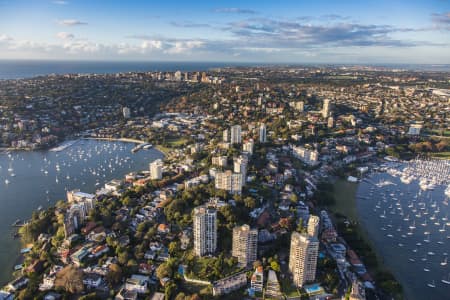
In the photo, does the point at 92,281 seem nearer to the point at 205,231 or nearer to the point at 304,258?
the point at 205,231

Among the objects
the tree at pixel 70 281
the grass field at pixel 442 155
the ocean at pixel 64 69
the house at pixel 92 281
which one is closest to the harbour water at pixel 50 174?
the tree at pixel 70 281

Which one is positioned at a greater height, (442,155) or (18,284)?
(442,155)

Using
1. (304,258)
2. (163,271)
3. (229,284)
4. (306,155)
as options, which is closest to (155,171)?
(163,271)

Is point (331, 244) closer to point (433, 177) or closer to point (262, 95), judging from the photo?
point (433, 177)

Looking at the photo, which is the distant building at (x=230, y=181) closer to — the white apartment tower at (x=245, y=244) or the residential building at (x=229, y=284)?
the white apartment tower at (x=245, y=244)

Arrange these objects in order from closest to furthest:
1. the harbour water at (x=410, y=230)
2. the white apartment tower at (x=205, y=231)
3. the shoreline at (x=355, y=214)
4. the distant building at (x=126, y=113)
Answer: the white apartment tower at (x=205, y=231) → the harbour water at (x=410, y=230) → the shoreline at (x=355, y=214) → the distant building at (x=126, y=113)

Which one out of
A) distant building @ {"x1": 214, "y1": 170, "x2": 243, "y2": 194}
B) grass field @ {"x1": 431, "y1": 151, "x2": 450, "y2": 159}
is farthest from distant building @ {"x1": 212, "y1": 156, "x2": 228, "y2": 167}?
grass field @ {"x1": 431, "y1": 151, "x2": 450, "y2": 159}

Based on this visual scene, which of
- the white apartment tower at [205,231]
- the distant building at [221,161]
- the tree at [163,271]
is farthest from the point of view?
the distant building at [221,161]

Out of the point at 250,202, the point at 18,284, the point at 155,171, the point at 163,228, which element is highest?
the point at 155,171
